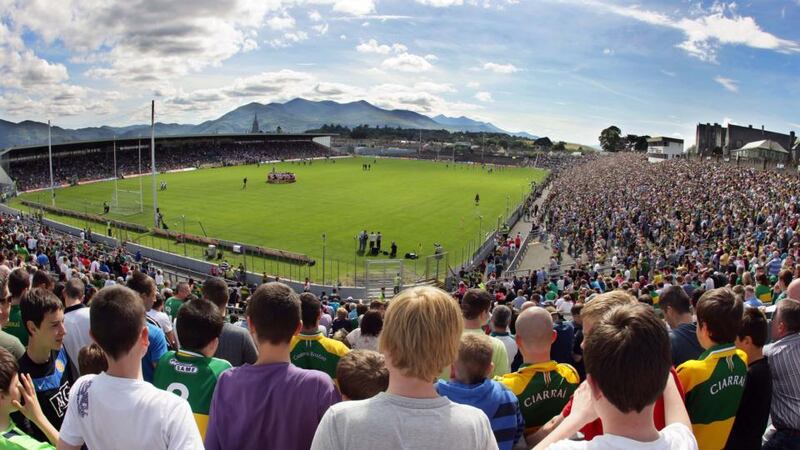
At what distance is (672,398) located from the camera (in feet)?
10.2

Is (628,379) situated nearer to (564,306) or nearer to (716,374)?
(716,374)

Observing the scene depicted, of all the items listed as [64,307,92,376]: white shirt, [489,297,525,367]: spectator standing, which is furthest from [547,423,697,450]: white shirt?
[64,307,92,376]: white shirt

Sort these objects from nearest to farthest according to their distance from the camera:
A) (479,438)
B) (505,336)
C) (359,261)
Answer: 1. (479,438)
2. (505,336)
3. (359,261)

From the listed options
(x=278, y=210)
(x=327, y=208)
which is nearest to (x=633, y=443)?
(x=278, y=210)

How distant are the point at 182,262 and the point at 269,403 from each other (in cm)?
3096

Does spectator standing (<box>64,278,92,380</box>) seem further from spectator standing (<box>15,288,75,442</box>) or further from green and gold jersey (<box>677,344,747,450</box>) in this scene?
green and gold jersey (<box>677,344,747,450</box>)

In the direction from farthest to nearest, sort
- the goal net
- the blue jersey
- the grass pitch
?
1. the goal net
2. the grass pitch
3. the blue jersey

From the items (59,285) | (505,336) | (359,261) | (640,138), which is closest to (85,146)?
(359,261)

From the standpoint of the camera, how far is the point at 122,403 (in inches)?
126

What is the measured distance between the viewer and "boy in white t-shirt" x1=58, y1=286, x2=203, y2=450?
10.3ft

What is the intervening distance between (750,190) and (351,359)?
3762 centimetres

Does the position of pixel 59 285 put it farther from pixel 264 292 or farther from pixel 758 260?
pixel 758 260

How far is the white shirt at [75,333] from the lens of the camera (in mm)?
5633

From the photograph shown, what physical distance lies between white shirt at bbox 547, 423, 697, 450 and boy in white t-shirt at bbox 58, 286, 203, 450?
6.84ft
